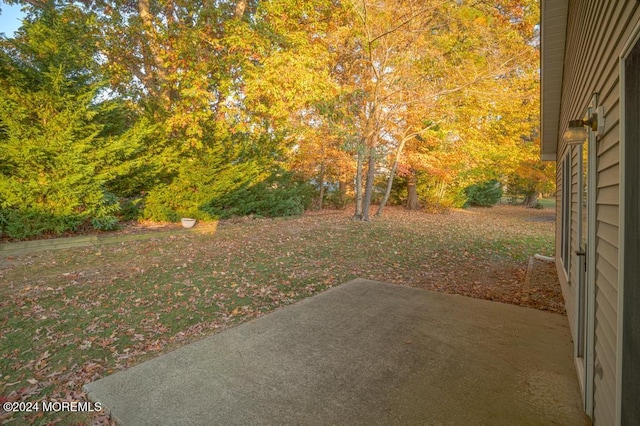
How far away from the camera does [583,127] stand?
276 centimetres

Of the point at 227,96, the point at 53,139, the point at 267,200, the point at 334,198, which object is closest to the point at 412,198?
the point at 334,198

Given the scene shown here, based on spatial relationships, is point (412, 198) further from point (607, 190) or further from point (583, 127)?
point (607, 190)

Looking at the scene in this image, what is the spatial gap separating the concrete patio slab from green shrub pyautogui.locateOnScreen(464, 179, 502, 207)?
19937 millimetres

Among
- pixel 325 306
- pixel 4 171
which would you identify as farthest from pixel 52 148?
pixel 325 306

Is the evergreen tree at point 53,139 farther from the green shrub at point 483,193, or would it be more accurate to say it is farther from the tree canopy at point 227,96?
the green shrub at point 483,193

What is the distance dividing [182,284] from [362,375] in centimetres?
361

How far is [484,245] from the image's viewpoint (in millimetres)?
9602

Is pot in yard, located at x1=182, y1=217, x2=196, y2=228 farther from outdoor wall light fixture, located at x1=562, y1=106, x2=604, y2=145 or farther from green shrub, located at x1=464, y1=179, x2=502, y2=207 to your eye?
green shrub, located at x1=464, y1=179, x2=502, y2=207

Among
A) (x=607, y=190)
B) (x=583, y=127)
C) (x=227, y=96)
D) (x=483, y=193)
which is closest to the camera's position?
(x=607, y=190)

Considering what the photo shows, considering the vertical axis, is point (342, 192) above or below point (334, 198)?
above

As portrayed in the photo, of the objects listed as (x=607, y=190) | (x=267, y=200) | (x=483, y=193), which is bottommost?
(x=607, y=190)

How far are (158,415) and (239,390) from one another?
555mm

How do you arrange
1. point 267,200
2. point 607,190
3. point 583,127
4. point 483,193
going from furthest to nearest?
point 483,193, point 267,200, point 583,127, point 607,190

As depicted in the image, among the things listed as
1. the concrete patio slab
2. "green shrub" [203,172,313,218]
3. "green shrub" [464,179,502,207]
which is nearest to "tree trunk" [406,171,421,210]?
"green shrub" [464,179,502,207]
